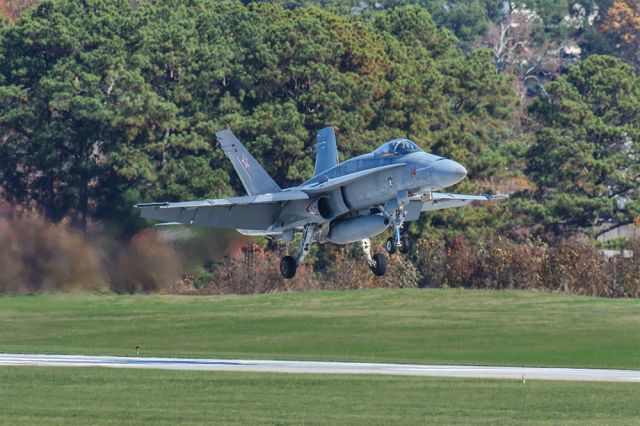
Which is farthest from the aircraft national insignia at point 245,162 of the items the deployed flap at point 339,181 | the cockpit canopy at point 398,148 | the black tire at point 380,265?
the black tire at point 380,265

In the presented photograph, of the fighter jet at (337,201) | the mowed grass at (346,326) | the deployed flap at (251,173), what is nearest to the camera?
the fighter jet at (337,201)

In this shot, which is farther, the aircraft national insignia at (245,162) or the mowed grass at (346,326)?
the mowed grass at (346,326)

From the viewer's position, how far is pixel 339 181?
128ft

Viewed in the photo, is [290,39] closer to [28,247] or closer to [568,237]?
[568,237]

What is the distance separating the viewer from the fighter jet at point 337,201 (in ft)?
121

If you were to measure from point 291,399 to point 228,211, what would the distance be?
10.8m

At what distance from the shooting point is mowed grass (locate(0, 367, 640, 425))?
95.0 feet

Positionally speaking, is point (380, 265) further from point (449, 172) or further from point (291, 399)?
point (291, 399)

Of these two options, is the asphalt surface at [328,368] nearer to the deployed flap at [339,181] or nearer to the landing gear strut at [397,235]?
the landing gear strut at [397,235]

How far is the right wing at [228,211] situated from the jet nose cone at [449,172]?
5504 millimetres

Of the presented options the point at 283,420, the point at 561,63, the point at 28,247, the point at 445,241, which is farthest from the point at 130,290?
the point at 561,63

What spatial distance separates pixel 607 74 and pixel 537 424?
49.5 meters

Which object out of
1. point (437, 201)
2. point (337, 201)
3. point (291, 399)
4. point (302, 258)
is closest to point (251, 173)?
point (302, 258)

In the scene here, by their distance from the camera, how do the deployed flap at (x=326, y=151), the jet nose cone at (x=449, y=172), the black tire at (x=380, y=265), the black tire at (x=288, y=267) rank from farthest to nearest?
the deployed flap at (x=326, y=151) < the black tire at (x=288, y=267) < the black tire at (x=380, y=265) < the jet nose cone at (x=449, y=172)
